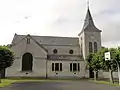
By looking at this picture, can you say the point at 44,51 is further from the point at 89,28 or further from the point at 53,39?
the point at 89,28

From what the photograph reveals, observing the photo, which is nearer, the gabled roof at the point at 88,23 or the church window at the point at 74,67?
the church window at the point at 74,67

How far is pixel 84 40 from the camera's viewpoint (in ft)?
190

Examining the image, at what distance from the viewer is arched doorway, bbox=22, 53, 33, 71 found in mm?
53031

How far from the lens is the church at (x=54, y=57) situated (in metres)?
52.8

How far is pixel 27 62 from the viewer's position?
53.5m

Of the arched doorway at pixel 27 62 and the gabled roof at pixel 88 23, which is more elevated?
the gabled roof at pixel 88 23

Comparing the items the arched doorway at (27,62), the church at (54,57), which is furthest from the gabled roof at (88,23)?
the arched doorway at (27,62)

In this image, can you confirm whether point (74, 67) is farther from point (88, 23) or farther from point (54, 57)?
point (88, 23)

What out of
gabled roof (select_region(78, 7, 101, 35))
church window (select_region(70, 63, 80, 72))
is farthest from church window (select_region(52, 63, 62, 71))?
gabled roof (select_region(78, 7, 101, 35))

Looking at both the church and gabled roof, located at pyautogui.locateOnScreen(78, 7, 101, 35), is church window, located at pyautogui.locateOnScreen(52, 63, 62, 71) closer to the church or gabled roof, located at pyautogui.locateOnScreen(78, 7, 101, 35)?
the church

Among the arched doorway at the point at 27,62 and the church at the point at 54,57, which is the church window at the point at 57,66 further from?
the arched doorway at the point at 27,62

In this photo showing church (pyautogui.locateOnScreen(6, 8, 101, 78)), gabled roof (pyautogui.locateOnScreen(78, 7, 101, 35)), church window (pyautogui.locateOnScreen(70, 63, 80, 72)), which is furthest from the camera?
gabled roof (pyautogui.locateOnScreen(78, 7, 101, 35))

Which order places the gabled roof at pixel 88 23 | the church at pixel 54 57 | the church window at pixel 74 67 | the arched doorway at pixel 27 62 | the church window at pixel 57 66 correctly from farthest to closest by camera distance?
the gabled roof at pixel 88 23 < the church window at pixel 74 67 < the church window at pixel 57 66 < the arched doorway at pixel 27 62 < the church at pixel 54 57

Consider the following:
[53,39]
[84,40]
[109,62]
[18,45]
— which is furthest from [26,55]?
[109,62]
